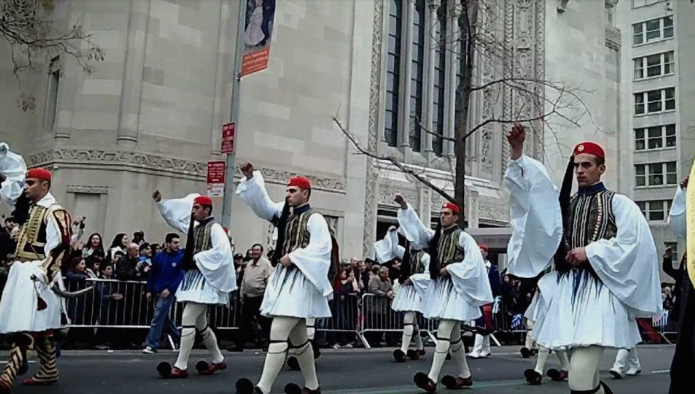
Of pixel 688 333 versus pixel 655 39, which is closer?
pixel 688 333

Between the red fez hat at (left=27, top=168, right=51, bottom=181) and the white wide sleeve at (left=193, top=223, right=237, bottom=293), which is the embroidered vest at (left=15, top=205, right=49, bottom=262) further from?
the white wide sleeve at (left=193, top=223, right=237, bottom=293)

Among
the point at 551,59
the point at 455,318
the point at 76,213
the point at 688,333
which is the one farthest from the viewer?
the point at 551,59

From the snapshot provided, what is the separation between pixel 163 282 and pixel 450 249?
5.61 metres

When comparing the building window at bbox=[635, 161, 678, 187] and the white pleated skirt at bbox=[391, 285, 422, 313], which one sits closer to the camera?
the white pleated skirt at bbox=[391, 285, 422, 313]

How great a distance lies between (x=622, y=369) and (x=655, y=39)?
55810mm

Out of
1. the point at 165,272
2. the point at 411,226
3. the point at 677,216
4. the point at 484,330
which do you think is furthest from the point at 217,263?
the point at 484,330

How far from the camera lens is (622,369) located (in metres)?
12.5

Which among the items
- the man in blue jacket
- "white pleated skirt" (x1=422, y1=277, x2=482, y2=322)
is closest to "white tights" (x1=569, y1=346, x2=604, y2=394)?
"white pleated skirt" (x1=422, y1=277, x2=482, y2=322)

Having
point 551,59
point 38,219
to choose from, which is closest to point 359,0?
point 551,59

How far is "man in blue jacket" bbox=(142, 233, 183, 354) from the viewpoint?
533 inches

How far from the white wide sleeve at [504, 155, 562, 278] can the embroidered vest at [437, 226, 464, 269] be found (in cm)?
449

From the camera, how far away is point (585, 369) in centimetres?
561

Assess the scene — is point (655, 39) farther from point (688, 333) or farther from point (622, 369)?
point (688, 333)

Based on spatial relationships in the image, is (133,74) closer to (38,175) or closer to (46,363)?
(38,175)
